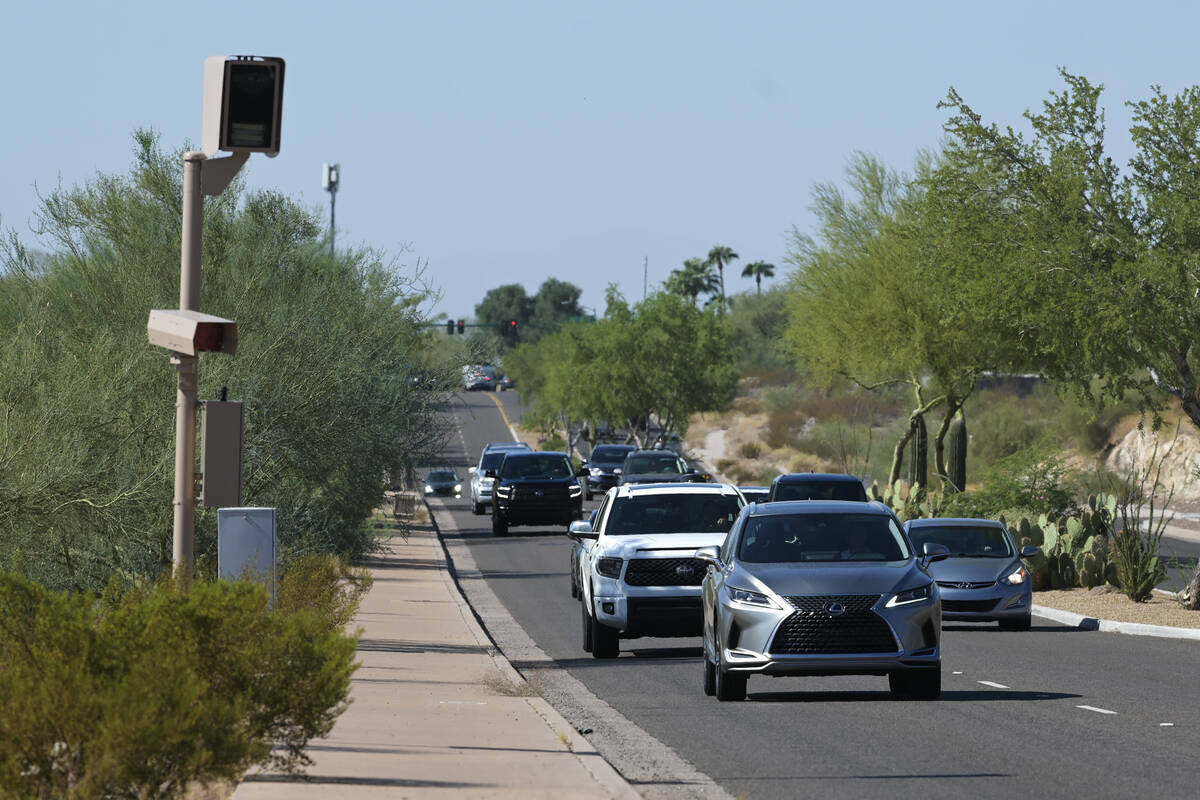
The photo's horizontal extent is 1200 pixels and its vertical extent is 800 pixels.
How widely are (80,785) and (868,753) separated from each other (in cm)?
670

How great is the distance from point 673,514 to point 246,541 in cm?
854

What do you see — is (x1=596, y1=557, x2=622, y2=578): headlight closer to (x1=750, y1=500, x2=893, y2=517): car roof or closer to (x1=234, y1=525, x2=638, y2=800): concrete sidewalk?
(x1=234, y1=525, x2=638, y2=800): concrete sidewalk

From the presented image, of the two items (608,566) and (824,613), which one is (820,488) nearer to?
(608,566)

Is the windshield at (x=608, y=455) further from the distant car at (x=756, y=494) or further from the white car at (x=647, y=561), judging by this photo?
the white car at (x=647, y=561)

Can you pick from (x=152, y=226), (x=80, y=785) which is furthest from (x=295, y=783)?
(x=152, y=226)

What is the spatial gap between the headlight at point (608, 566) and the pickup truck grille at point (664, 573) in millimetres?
204

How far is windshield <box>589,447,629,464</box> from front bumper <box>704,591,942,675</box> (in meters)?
53.2

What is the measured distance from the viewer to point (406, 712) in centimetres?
1477

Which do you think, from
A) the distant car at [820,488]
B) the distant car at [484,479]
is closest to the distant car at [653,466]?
the distant car at [484,479]

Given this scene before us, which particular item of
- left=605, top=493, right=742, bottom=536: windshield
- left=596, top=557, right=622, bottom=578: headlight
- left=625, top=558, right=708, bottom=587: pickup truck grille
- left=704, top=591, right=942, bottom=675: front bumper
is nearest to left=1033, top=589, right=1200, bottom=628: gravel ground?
left=605, top=493, right=742, bottom=536: windshield

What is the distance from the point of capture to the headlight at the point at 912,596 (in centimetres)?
1595

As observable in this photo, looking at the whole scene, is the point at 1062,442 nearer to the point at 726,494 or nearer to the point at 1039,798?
the point at 726,494

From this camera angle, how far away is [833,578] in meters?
16.1

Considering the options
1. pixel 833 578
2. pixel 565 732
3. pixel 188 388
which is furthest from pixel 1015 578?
pixel 188 388
